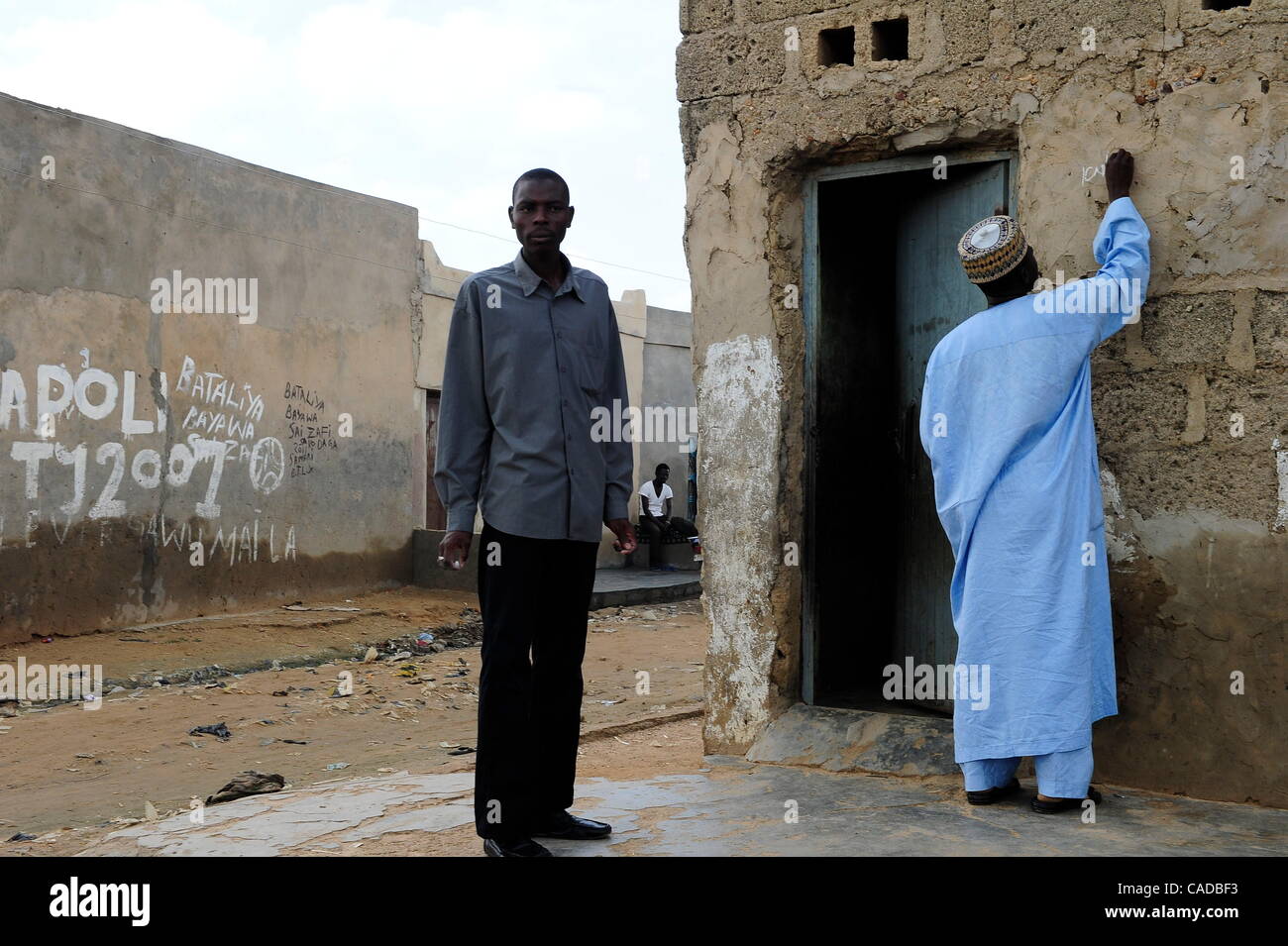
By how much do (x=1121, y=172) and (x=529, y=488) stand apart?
2065mm

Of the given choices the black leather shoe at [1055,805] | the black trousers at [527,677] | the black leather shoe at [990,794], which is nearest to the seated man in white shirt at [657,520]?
the black leather shoe at [990,794]

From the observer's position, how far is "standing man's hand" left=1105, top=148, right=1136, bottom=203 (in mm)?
3697

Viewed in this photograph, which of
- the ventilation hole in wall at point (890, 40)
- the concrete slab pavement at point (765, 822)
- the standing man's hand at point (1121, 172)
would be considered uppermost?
the ventilation hole in wall at point (890, 40)

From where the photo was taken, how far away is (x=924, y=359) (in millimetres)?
4723

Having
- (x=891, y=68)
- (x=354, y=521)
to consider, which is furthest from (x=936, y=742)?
(x=354, y=521)

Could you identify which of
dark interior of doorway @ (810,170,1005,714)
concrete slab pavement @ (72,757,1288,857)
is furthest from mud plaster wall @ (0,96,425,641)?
→ dark interior of doorway @ (810,170,1005,714)

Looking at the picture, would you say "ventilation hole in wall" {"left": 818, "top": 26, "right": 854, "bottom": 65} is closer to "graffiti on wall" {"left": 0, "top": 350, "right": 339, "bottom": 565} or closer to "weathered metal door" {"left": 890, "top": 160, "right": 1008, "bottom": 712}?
"weathered metal door" {"left": 890, "top": 160, "right": 1008, "bottom": 712}

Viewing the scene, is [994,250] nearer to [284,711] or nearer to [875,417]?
[875,417]

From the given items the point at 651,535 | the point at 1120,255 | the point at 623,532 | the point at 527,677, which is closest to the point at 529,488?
the point at 623,532

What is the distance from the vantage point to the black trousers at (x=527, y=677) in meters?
3.05

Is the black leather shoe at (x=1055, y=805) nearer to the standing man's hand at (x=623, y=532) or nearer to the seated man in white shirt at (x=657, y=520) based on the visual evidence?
the standing man's hand at (x=623, y=532)

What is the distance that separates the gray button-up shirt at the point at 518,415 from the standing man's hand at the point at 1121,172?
1.67 metres

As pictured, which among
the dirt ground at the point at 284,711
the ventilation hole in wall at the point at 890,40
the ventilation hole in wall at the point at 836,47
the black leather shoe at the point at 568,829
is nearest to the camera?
the black leather shoe at the point at 568,829

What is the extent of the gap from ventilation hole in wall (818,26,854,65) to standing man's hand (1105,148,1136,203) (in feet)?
3.51
